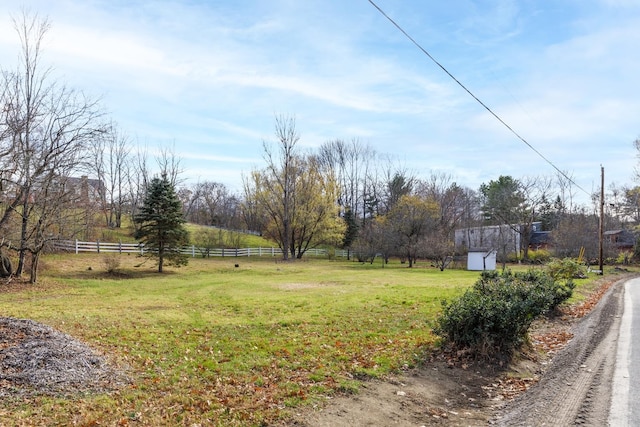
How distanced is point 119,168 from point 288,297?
1895 inches

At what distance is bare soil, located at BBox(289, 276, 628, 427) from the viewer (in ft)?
17.0

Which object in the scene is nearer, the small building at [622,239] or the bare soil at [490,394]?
the bare soil at [490,394]

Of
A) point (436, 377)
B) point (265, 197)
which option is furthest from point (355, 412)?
point (265, 197)

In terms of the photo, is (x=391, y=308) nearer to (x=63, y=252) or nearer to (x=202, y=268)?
(x=202, y=268)

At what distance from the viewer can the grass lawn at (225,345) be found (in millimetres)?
5004

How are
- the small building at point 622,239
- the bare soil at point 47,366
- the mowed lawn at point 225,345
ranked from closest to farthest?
the mowed lawn at point 225,345
the bare soil at point 47,366
the small building at point 622,239

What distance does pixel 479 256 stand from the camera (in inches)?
1534

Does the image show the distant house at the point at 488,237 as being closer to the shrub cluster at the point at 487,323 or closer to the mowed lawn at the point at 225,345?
the mowed lawn at the point at 225,345

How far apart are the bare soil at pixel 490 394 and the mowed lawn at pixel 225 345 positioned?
0.43 m

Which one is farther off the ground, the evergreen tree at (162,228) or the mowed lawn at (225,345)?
the evergreen tree at (162,228)

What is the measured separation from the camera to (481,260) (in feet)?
127

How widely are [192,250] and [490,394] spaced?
4191 centimetres

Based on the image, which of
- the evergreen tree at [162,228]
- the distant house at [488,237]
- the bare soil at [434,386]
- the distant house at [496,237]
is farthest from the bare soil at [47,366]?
the distant house at [496,237]

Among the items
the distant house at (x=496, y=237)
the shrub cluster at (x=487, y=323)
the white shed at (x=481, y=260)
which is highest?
the distant house at (x=496, y=237)
